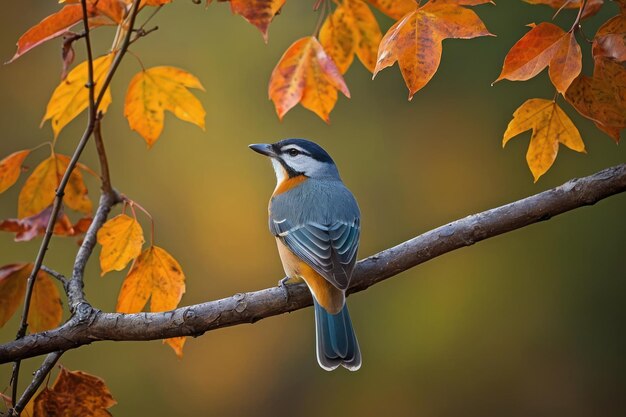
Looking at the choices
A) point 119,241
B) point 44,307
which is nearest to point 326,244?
point 119,241

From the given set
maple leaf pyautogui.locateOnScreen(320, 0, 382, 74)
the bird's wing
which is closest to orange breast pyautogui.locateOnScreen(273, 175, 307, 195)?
the bird's wing

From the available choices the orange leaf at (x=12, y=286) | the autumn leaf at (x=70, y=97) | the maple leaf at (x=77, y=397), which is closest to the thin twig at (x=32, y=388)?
the maple leaf at (x=77, y=397)

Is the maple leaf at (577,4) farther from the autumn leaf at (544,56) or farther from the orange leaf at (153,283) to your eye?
the orange leaf at (153,283)

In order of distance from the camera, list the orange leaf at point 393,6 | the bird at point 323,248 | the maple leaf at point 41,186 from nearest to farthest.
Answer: the orange leaf at point 393,6, the maple leaf at point 41,186, the bird at point 323,248

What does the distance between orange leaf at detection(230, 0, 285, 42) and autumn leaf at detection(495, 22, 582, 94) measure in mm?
636

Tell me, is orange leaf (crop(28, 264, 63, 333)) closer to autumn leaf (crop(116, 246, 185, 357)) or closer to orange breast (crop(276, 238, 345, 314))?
autumn leaf (crop(116, 246, 185, 357))

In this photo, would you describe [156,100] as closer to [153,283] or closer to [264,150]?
[153,283]

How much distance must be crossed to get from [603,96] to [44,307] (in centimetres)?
185

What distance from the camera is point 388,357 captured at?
6.10 m

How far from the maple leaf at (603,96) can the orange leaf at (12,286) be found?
5.78 ft

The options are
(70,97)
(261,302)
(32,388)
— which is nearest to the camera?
(32,388)

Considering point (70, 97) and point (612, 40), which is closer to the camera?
point (612, 40)

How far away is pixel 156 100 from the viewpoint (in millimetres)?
2711

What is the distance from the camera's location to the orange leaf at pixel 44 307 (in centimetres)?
260
